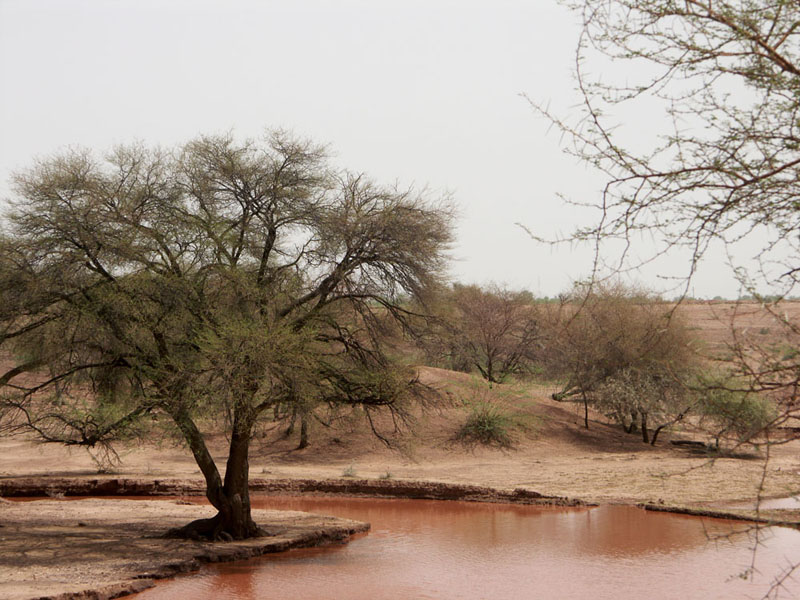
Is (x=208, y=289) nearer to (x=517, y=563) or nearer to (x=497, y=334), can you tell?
(x=517, y=563)

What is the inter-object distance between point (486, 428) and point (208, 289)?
16.2m

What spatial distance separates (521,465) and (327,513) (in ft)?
27.6

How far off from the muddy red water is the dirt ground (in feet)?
4.77

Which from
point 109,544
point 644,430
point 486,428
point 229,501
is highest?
point 486,428

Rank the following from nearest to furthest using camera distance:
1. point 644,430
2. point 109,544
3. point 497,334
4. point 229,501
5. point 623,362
Result: point 109,544 < point 229,501 < point 644,430 < point 623,362 < point 497,334

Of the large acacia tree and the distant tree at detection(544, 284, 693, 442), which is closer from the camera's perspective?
the large acacia tree

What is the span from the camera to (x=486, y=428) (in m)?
29.1

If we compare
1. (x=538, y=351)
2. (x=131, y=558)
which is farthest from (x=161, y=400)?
(x=538, y=351)

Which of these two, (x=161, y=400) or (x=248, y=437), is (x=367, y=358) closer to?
(x=248, y=437)

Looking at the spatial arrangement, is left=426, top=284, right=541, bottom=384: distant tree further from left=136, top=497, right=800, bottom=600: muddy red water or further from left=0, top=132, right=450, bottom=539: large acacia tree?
left=0, top=132, right=450, bottom=539: large acacia tree

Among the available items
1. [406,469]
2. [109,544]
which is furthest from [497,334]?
[109,544]

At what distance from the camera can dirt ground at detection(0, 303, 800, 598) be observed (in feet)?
45.5

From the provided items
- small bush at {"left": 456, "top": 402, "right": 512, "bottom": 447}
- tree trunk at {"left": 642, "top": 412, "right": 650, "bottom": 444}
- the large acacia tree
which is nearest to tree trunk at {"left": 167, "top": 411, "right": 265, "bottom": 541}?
the large acacia tree

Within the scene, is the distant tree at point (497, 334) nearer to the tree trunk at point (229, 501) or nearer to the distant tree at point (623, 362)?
the distant tree at point (623, 362)
